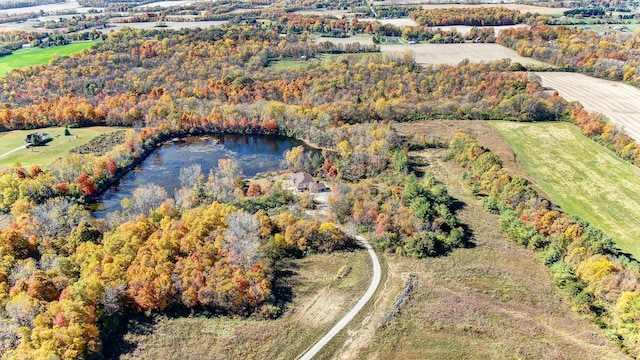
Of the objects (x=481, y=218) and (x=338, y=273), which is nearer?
(x=338, y=273)

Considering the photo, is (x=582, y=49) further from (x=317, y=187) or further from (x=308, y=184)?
(x=308, y=184)

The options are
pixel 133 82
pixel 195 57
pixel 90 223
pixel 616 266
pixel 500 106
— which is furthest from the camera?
pixel 195 57

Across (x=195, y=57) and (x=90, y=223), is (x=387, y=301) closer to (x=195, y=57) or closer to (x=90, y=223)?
(x=90, y=223)

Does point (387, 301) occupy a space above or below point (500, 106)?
below

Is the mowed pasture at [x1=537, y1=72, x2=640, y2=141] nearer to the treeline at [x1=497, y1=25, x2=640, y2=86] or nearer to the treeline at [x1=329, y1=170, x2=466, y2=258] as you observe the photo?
the treeline at [x1=497, y1=25, x2=640, y2=86]

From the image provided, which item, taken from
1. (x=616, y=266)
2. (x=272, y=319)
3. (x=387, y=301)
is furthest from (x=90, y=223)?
(x=616, y=266)

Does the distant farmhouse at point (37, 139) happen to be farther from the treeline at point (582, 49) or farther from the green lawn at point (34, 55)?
the treeline at point (582, 49)

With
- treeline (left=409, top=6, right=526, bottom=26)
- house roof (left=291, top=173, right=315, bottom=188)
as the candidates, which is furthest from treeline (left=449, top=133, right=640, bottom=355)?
treeline (left=409, top=6, right=526, bottom=26)
